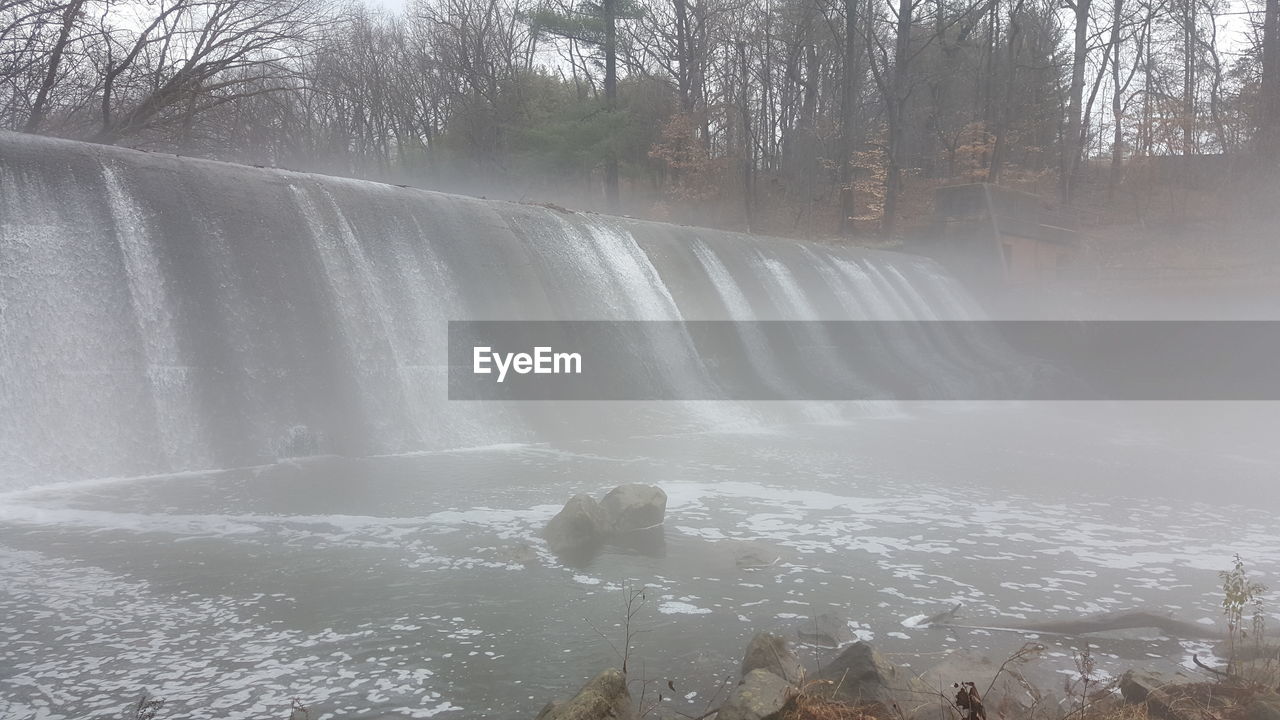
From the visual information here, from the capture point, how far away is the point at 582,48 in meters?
32.9

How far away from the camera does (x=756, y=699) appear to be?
295 cm

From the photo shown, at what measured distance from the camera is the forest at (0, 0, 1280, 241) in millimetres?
28328

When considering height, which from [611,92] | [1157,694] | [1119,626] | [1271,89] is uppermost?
[611,92]

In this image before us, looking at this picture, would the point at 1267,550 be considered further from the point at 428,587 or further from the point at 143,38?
the point at 143,38

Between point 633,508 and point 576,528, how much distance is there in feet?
1.57

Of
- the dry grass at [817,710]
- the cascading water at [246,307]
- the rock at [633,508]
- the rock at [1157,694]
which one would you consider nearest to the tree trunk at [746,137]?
the cascading water at [246,307]

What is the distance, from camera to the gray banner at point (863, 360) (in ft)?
37.8

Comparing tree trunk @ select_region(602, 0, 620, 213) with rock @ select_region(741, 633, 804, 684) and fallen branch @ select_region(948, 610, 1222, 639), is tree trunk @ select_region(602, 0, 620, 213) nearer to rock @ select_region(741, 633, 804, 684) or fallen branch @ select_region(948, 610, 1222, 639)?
fallen branch @ select_region(948, 610, 1222, 639)

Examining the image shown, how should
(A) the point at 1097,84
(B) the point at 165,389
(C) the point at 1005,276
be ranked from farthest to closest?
(A) the point at 1097,84 → (C) the point at 1005,276 → (B) the point at 165,389

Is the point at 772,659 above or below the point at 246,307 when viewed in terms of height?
below

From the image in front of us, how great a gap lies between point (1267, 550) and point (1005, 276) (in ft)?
59.7

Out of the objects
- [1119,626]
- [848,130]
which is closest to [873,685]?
[1119,626]

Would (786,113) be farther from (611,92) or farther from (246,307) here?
(246,307)

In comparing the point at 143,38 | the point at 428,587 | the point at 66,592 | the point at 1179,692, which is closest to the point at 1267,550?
the point at 1179,692
